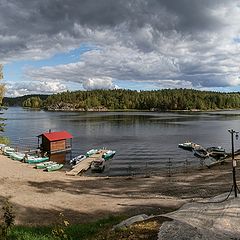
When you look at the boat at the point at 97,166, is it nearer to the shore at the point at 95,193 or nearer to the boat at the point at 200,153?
the shore at the point at 95,193

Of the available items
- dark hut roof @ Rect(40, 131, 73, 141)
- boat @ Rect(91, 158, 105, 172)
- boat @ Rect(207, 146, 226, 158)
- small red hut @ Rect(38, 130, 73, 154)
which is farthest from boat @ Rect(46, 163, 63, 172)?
boat @ Rect(207, 146, 226, 158)

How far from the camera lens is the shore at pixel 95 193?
2509 cm

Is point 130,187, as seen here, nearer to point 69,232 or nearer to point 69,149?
point 69,232

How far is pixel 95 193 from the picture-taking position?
111 feet

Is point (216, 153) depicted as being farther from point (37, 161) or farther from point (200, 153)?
point (37, 161)

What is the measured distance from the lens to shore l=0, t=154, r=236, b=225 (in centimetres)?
2509

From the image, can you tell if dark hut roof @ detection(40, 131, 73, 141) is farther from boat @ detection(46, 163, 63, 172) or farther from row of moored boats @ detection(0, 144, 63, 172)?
boat @ detection(46, 163, 63, 172)

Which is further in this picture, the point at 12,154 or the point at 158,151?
the point at 158,151

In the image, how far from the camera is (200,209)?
17.0 m

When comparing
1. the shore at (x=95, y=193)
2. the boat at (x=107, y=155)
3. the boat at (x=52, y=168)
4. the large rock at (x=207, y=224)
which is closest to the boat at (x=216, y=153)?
the shore at (x=95, y=193)

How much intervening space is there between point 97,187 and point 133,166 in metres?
17.7

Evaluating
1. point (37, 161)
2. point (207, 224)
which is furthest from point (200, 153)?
point (207, 224)

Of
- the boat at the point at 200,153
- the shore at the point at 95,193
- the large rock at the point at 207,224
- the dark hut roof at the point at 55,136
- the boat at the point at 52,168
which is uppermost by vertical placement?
the large rock at the point at 207,224

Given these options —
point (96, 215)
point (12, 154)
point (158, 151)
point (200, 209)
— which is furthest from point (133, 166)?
point (200, 209)
